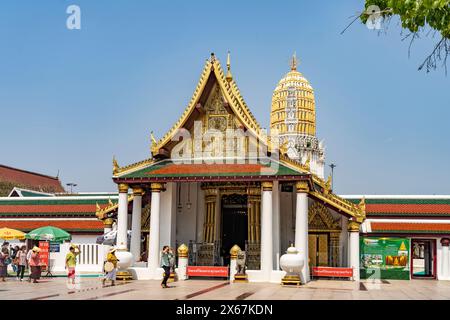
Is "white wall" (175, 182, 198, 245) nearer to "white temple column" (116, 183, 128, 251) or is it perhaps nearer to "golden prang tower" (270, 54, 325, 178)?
"white temple column" (116, 183, 128, 251)

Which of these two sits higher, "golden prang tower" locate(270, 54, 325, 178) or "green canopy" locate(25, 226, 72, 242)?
"golden prang tower" locate(270, 54, 325, 178)

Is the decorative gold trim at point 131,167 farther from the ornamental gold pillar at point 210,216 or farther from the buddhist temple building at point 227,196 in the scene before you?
the ornamental gold pillar at point 210,216

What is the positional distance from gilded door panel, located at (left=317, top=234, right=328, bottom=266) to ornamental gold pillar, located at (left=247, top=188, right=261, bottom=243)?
3.89m

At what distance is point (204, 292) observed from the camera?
17.3m

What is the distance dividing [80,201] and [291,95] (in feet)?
166

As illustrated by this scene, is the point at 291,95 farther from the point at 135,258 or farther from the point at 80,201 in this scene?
the point at 135,258

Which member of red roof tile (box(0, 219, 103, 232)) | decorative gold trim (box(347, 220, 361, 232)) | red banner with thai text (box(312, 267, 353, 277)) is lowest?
red banner with thai text (box(312, 267, 353, 277))

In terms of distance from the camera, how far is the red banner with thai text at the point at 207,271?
22328 millimetres

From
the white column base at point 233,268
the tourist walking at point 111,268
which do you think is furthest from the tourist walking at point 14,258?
the white column base at point 233,268

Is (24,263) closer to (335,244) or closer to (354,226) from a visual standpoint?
(335,244)

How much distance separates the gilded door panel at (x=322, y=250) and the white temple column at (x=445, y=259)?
644 cm

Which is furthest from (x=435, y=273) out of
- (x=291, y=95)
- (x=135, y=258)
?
(x=291, y=95)

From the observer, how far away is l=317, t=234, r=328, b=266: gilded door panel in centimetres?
2644

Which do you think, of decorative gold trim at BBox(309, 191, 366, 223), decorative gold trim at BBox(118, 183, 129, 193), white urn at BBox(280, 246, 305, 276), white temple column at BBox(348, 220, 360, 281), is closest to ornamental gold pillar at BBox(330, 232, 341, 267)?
white temple column at BBox(348, 220, 360, 281)
